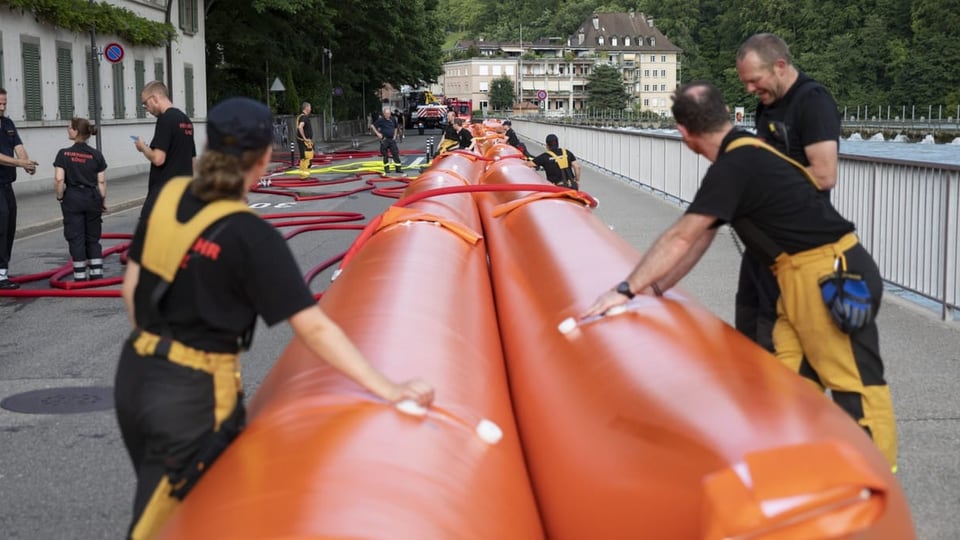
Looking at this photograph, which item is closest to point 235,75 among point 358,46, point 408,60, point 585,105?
point 358,46

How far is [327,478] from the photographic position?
2.85 metres

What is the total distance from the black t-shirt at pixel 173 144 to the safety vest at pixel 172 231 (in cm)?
677

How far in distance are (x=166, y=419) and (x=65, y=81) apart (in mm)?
25417

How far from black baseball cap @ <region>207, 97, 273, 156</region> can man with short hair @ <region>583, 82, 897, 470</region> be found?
1.68 metres

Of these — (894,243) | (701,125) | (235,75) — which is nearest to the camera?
(701,125)

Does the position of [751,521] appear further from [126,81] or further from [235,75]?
[235,75]

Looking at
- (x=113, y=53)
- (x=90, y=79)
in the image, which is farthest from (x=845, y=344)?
(x=90, y=79)

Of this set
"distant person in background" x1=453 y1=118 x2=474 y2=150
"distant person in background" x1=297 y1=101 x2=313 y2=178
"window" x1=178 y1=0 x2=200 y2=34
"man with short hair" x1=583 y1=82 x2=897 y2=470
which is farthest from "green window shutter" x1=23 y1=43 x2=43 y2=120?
"man with short hair" x1=583 y1=82 x2=897 y2=470

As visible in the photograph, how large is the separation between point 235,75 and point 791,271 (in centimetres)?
4463

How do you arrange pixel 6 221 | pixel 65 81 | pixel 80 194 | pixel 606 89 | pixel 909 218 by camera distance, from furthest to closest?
1. pixel 606 89
2. pixel 65 81
3. pixel 80 194
4. pixel 6 221
5. pixel 909 218

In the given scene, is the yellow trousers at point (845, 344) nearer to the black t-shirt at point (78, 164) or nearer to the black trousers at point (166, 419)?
the black trousers at point (166, 419)

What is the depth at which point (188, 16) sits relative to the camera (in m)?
37.1

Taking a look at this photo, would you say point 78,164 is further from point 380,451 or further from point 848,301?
point 380,451

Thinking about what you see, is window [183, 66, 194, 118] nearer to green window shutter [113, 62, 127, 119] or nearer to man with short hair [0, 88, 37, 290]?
green window shutter [113, 62, 127, 119]
